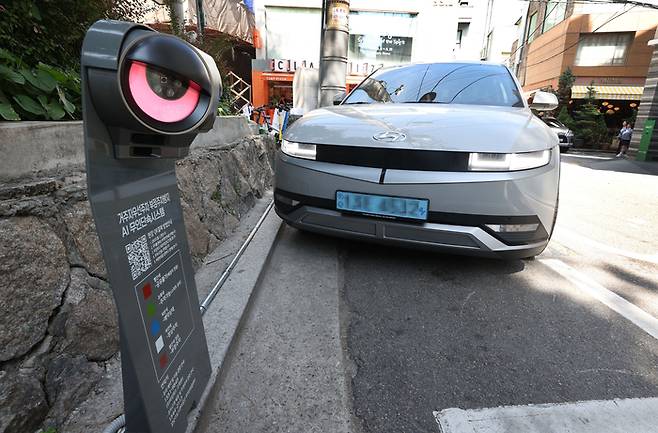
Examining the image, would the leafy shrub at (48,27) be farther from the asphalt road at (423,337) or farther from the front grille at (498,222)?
the front grille at (498,222)

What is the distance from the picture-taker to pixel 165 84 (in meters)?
0.86

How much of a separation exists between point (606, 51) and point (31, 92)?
85.3 ft

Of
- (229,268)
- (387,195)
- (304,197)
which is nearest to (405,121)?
(387,195)

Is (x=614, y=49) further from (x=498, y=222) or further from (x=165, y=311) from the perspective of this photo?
(x=165, y=311)

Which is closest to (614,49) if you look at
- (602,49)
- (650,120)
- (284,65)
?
(602,49)

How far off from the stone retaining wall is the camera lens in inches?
28.3

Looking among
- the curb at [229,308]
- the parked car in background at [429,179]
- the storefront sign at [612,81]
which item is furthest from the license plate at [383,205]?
the storefront sign at [612,81]

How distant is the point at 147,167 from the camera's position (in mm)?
1006

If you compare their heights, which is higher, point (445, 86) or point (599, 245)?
point (445, 86)

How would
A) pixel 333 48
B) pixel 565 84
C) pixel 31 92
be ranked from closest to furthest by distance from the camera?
pixel 31 92
pixel 333 48
pixel 565 84

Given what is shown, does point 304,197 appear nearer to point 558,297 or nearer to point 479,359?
point 479,359

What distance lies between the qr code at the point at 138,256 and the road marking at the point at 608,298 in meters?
2.48

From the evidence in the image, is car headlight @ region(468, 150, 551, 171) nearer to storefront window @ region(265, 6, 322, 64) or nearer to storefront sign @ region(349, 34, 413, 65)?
storefront window @ region(265, 6, 322, 64)

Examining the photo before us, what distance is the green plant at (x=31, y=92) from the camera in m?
1.46
